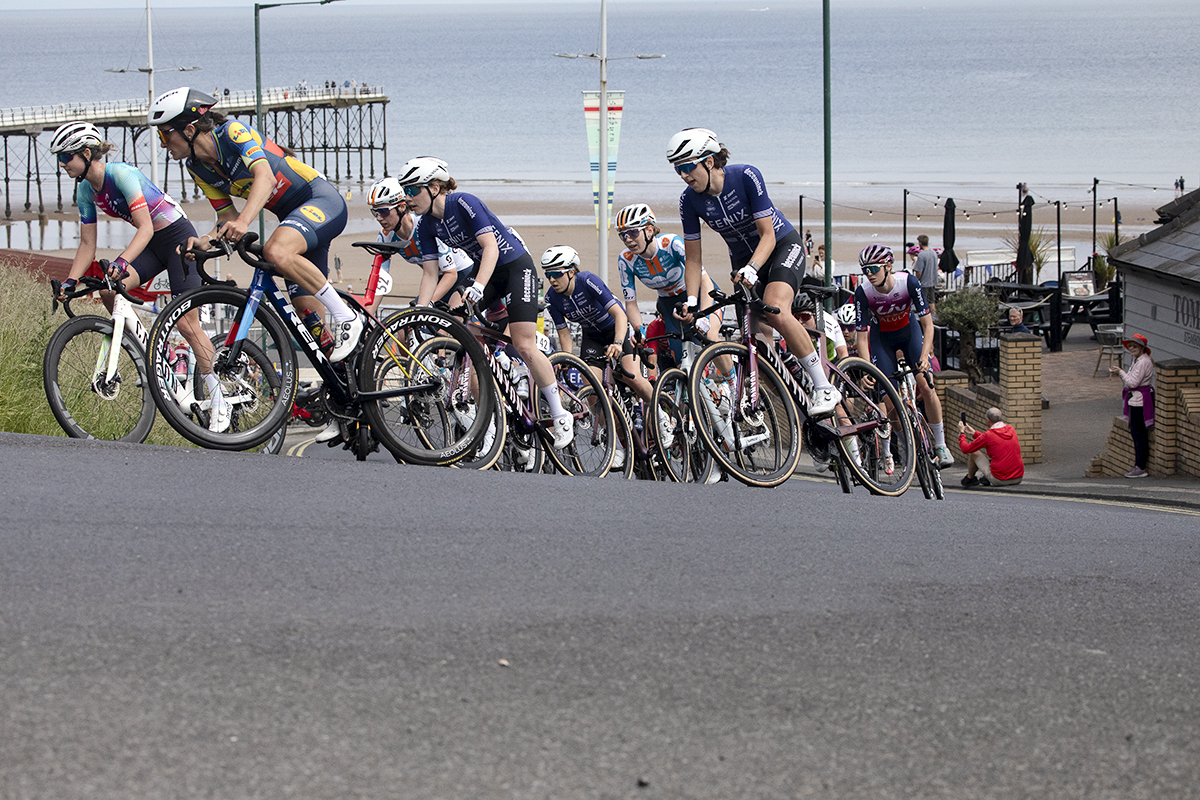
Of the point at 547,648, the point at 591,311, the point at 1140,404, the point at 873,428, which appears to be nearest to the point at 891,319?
the point at 591,311

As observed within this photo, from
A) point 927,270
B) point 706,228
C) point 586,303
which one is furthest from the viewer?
point 706,228

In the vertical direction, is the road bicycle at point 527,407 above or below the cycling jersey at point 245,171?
below

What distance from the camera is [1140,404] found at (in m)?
16.1

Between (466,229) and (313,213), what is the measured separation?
5.04ft

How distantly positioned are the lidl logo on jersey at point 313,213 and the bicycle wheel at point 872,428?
3673 mm

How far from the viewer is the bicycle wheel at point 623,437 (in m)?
9.12

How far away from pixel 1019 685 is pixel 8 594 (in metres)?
3.40

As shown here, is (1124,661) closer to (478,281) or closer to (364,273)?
(478,281)

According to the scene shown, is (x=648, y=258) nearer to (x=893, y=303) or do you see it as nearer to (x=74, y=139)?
(x=893, y=303)

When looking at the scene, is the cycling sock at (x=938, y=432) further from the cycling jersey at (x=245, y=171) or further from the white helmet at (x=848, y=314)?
the cycling jersey at (x=245, y=171)

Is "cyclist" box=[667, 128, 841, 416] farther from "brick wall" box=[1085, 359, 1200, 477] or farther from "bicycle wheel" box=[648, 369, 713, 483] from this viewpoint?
"brick wall" box=[1085, 359, 1200, 477]

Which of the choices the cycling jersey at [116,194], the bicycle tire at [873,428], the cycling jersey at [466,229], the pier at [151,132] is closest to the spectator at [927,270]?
the bicycle tire at [873,428]

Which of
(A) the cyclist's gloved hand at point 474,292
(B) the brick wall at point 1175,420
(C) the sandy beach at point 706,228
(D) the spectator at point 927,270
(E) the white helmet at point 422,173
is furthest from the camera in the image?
(C) the sandy beach at point 706,228

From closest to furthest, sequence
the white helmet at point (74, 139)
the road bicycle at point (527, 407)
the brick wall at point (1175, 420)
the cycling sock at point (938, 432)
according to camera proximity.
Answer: the road bicycle at point (527, 407), the white helmet at point (74, 139), the cycling sock at point (938, 432), the brick wall at point (1175, 420)
